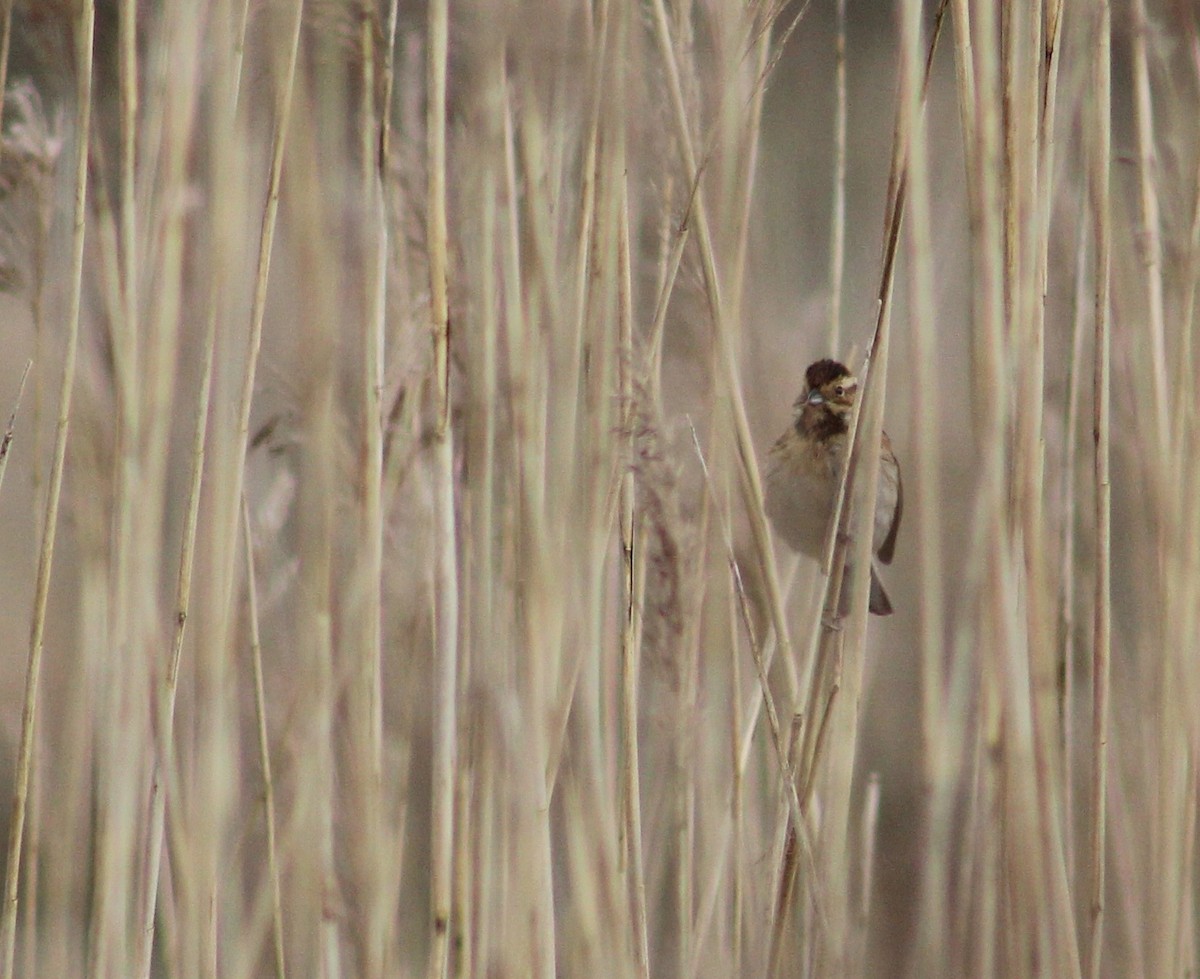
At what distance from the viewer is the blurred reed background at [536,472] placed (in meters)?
0.87

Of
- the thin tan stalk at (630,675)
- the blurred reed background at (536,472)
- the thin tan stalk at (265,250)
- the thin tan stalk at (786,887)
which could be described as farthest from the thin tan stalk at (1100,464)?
the thin tan stalk at (265,250)

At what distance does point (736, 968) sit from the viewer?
3.50ft

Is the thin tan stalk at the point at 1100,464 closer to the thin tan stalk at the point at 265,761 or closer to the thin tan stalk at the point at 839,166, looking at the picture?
the thin tan stalk at the point at 839,166

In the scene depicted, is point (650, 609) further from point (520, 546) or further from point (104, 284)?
point (104, 284)

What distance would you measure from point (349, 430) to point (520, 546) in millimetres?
216

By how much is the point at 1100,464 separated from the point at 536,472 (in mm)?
428

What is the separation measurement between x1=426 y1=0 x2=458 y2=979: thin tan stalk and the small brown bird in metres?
0.85

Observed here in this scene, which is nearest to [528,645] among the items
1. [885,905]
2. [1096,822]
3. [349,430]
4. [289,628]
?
[349,430]

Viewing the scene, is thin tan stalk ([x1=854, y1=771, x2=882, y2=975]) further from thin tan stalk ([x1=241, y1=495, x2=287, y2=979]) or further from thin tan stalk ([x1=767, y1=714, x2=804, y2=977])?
thin tan stalk ([x1=241, y1=495, x2=287, y2=979])

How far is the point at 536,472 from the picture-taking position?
0.87 metres

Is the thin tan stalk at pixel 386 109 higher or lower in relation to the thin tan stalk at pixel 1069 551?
higher

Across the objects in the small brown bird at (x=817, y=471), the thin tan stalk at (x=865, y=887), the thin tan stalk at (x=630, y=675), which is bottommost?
the thin tan stalk at (x=865, y=887)

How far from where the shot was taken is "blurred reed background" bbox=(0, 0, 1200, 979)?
872 millimetres

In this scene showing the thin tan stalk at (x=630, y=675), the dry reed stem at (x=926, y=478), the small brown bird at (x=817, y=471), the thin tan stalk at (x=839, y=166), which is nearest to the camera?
the dry reed stem at (x=926, y=478)
